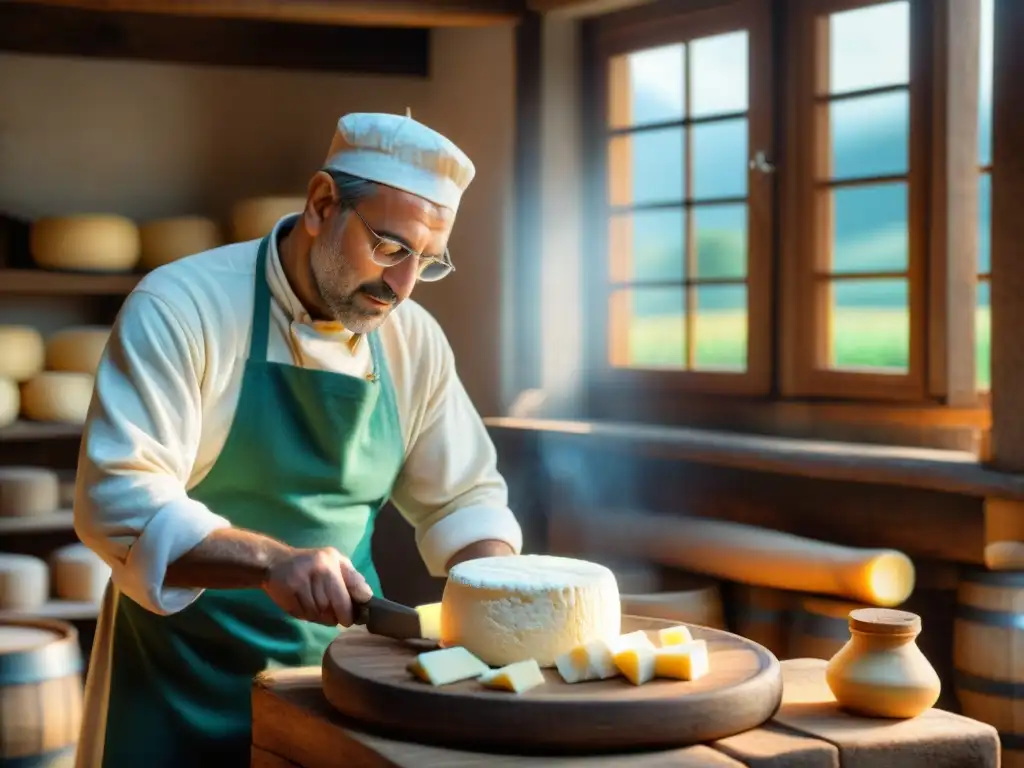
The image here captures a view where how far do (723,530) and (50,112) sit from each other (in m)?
2.81

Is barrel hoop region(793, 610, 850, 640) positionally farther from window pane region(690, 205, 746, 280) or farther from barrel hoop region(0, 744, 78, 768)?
barrel hoop region(0, 744, 78, 768)

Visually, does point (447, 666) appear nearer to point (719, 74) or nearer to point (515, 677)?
point (515, 677)

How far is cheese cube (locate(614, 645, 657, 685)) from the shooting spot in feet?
5.70

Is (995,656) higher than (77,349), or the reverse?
(77,349)

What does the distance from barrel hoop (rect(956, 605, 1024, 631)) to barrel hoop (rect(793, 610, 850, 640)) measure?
0.30 meters

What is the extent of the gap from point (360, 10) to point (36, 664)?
7.74 feet

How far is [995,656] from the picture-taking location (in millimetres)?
2877

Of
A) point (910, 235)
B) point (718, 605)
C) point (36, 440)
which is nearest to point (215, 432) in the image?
point (718, 605)

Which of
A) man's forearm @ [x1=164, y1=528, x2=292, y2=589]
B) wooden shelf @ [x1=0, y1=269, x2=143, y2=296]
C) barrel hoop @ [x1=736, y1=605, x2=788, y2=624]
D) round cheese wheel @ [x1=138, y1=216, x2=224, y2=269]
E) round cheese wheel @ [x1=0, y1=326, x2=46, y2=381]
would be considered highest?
round cheese wheel @ [x1=138, y1=216, x2=224, y2=269]

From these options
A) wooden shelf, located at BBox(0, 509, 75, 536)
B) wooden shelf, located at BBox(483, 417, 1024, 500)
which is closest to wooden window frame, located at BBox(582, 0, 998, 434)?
wooden shelf, located at BBox(483, 417, 1024, 500)

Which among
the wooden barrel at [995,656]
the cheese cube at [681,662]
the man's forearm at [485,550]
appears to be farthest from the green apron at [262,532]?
the wooden barrel at [995,656]

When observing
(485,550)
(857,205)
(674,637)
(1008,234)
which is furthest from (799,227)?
(674,637)

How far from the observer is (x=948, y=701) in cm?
312

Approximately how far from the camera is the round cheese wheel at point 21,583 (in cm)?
408
